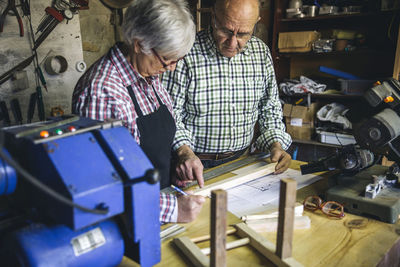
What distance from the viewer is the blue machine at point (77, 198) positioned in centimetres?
66

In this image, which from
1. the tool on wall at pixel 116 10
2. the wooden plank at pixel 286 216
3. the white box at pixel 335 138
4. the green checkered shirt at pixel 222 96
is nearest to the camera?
the wooden plank at pixel 286 216

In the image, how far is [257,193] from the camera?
139 centimetres

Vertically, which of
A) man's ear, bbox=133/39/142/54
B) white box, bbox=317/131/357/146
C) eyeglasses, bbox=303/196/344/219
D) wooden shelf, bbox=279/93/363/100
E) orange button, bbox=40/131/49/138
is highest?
man's ear, bbox=133/39/142/54

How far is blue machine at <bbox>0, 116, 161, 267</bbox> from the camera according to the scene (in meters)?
0.66

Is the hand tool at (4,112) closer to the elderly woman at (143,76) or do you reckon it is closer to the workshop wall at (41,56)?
the workshop wall at (41,56)

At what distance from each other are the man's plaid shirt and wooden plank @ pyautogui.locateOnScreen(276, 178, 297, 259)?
42 cm

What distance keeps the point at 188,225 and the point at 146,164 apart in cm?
43

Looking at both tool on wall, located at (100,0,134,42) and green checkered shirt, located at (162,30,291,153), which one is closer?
green checkered shirt, located at (162,30,291,153)

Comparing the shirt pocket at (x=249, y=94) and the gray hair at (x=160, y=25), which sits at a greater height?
the gray hair at (x=160, y=25)

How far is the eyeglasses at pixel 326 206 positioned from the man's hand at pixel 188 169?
0.46 meters

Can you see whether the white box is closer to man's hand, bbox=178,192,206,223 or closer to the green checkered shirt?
the green checkered shirt

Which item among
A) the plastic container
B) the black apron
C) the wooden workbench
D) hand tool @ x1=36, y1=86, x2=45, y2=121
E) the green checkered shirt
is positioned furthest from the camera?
the plastic container

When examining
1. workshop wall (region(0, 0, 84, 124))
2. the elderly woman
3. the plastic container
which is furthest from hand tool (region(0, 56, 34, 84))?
the plastic container

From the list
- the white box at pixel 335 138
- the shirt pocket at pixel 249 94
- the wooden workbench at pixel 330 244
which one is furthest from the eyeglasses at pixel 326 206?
the white box at pixel 335 138
